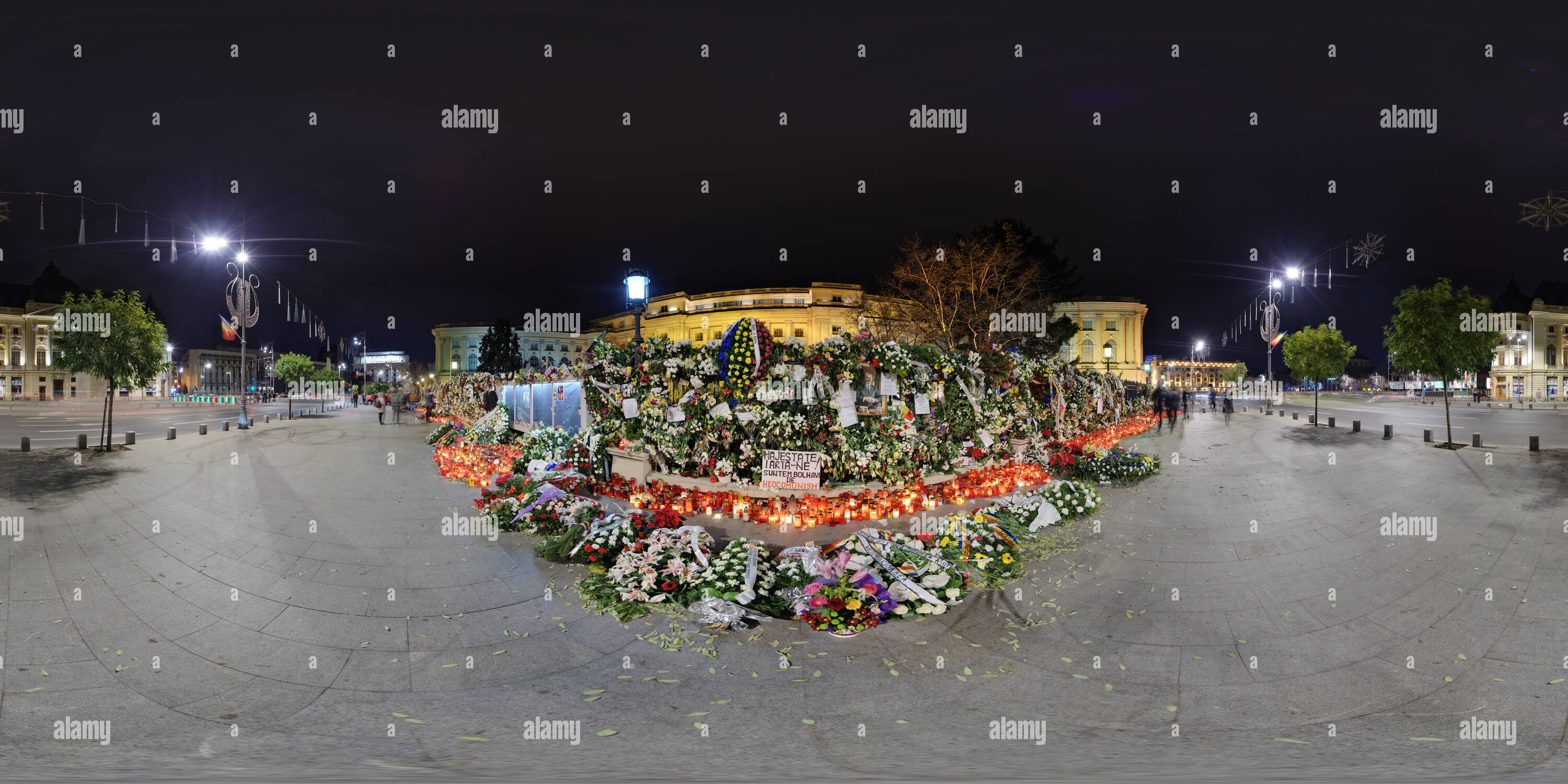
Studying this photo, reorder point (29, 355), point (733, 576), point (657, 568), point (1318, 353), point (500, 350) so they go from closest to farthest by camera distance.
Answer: point (733, 576)
point (657, 568)
point (1318, 353)
point (29, 355)
point (500, 350)

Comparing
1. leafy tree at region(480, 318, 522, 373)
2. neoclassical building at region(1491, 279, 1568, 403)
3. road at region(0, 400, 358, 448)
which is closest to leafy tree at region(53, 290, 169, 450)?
road at region(0, 400, 358, 448)

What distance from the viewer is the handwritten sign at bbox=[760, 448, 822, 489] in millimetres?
9031

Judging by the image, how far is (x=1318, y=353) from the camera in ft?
168

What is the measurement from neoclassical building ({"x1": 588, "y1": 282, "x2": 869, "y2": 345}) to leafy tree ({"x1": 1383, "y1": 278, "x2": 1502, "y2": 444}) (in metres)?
54.7

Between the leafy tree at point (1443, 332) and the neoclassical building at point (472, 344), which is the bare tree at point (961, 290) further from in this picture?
the neoclassical building at point (472, 344)

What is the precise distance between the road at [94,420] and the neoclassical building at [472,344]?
6192cm

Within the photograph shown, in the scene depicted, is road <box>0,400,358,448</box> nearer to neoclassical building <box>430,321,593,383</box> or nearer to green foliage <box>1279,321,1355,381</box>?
neoclassical building <box>430,321,593,383</box>

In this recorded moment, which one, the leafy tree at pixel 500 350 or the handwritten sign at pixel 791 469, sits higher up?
the leafy tree at pixel 500 350

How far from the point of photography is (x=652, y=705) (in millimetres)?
4047

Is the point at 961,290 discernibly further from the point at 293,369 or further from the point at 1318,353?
the point at 293,369

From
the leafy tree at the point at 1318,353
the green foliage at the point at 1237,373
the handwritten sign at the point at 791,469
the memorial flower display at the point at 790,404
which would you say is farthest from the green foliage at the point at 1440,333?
the green foliage at the point at 1237,373

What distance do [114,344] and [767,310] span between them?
68.4m

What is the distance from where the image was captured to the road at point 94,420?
20.8m

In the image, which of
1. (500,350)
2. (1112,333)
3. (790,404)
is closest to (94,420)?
(790,404)
